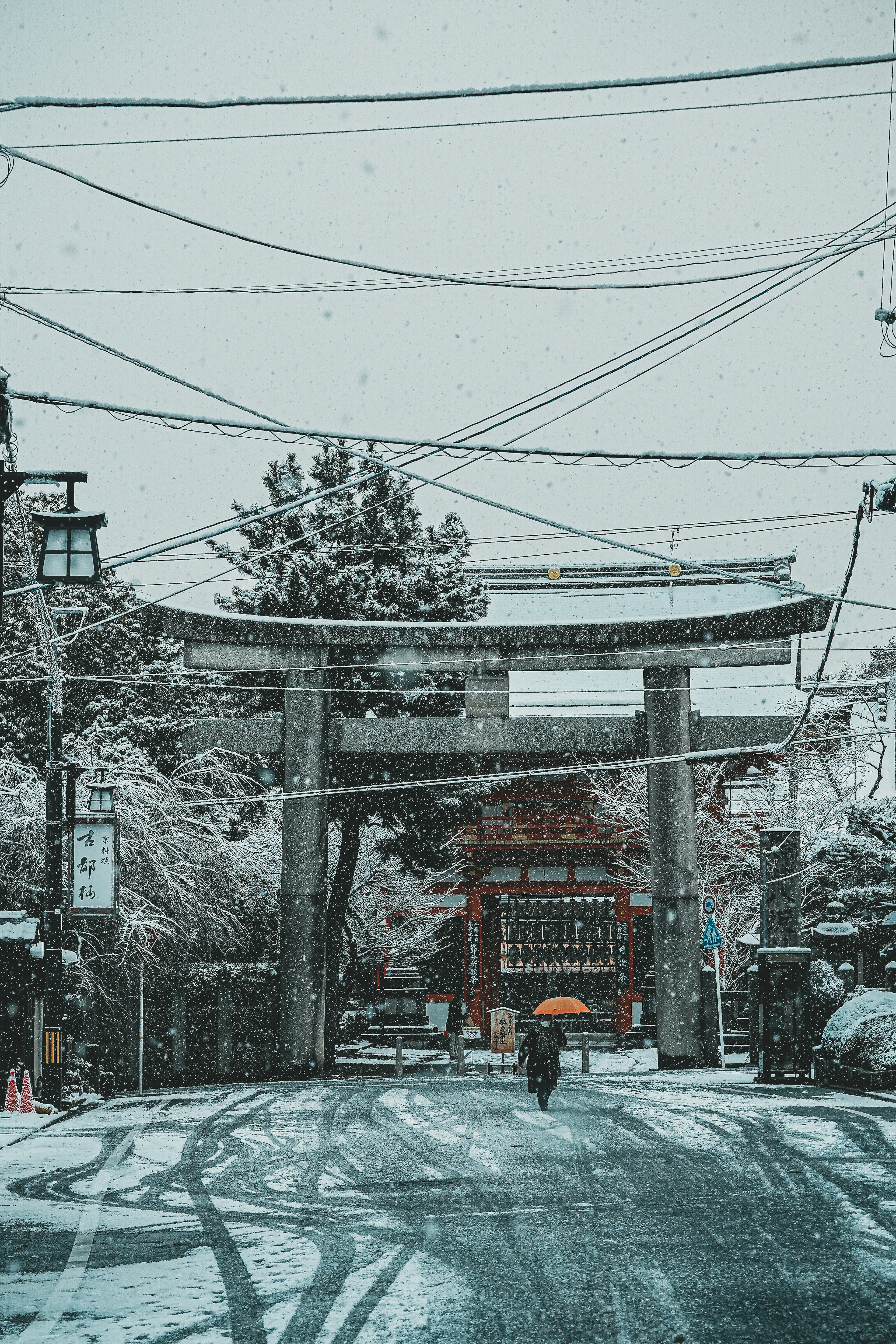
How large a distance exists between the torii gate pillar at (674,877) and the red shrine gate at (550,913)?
1282cm

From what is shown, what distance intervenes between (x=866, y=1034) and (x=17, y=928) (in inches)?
526

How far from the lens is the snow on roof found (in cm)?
2153

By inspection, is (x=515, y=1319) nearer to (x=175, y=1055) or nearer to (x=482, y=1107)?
(x=482, y=1107)

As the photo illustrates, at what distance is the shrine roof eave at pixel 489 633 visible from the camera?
87.8 feet

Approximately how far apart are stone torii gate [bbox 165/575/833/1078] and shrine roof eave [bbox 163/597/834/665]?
31 mm

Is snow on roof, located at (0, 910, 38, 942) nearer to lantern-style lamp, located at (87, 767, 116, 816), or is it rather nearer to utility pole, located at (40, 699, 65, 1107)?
utility pole, located at (40, 699, 65, 1107)

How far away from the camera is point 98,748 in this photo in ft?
90.9

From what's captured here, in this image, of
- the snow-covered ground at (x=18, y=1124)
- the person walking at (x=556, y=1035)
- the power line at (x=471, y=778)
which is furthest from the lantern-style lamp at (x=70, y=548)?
the power line at (x=471, y=778)

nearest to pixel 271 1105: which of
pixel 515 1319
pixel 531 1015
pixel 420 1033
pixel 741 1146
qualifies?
pixel 741 1146

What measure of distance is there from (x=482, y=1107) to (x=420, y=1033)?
20512 millimetres

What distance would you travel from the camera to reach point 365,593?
30719 mm

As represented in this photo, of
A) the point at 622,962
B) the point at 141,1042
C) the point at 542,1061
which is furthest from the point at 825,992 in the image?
the point at 622,962

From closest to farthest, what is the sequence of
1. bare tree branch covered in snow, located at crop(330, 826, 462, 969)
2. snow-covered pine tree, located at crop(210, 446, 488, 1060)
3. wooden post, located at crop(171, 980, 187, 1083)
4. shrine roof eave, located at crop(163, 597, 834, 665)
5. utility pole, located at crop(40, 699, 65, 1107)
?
utility pole, located at crop(40, 699, 65, 1107) < shrine roof eave, located at crop(163, 597, 834, 665) < wooden post, located at crop(171, 980, 187, 1083) < snow-covered pine tree, located at crop(210, 446, 488, 1060) < bare tree branch covered in snow, located at crop(330, 826, 462, 969)

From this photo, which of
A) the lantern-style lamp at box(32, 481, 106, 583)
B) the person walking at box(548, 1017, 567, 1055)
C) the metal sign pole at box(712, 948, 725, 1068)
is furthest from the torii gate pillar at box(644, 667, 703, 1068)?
the lantern-style lamp at box(32, 481, 106, 583)
